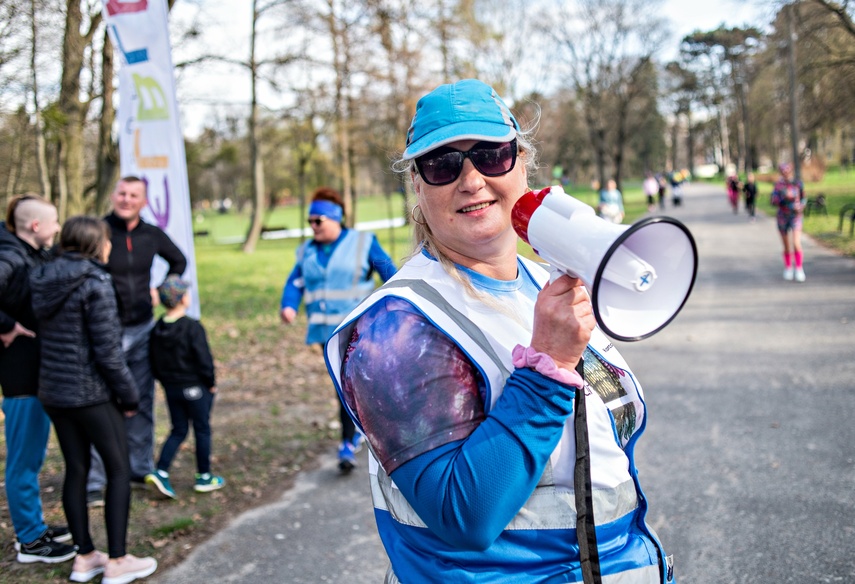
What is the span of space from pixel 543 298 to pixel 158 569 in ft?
11.5

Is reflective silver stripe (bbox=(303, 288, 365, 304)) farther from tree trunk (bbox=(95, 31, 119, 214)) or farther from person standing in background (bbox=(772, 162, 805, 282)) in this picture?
tree trunk (bbox=(95, 31, 119, 214))

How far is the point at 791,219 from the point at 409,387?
39.2 feet

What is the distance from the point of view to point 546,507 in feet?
4.64

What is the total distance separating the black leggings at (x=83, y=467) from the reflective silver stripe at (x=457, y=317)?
2926 millimetres

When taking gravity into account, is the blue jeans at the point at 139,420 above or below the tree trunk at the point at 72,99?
below

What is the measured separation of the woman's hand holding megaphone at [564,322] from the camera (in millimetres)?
1318

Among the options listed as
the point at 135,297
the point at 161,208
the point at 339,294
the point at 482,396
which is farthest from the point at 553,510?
the point at 161,208

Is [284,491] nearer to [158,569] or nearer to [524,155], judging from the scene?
[158,569]

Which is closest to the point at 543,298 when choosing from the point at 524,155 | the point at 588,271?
the point at 588,271

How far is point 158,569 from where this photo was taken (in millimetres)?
3955

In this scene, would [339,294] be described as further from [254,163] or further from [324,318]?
[254,163]

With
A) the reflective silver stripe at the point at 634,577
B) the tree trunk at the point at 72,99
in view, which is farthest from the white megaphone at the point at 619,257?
the tree trunk at the point at 72,99

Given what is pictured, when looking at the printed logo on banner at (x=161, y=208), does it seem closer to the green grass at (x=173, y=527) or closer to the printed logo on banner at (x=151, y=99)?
the printed logo on banner at (x=151, y=99)

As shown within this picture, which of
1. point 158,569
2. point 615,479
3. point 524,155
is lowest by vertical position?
point 158,569
